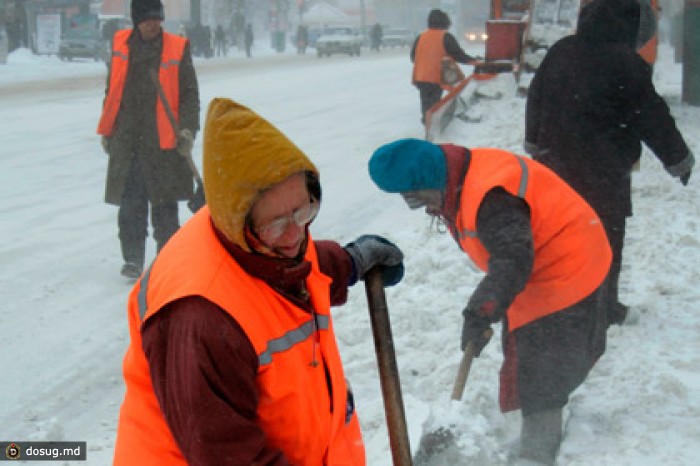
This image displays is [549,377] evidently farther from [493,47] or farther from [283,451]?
[493,47]

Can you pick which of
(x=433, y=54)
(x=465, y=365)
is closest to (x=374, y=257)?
(x=465, y=365)

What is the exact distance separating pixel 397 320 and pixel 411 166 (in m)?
2.09

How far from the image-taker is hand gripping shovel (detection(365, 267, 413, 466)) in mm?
2201

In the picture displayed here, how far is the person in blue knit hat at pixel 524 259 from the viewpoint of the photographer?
2953mm

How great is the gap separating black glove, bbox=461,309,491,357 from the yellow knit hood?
4.67ft

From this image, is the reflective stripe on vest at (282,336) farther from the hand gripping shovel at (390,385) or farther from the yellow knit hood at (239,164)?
the hand gripping shovel at (390,385)

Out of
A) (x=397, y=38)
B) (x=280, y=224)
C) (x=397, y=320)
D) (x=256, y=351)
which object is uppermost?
(x=280, y=224)

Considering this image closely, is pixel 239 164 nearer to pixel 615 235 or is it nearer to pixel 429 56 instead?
pixel 615 235

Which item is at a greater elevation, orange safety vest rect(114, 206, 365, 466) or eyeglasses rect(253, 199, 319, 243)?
eyeglasses rect(253, 199, 319, 243)

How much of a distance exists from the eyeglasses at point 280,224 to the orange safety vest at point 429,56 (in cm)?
941

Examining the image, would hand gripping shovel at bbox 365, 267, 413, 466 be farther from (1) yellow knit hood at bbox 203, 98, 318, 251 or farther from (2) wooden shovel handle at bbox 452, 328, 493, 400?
(2) wooden shovel handle at bbox 452, 328, 493, 400

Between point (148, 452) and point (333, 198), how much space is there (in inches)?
255

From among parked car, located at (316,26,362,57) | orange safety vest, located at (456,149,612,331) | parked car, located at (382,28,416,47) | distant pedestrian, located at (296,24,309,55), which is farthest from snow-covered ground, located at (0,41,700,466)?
parked car, located at (382,28,416,47)

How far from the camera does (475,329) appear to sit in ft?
9.93
